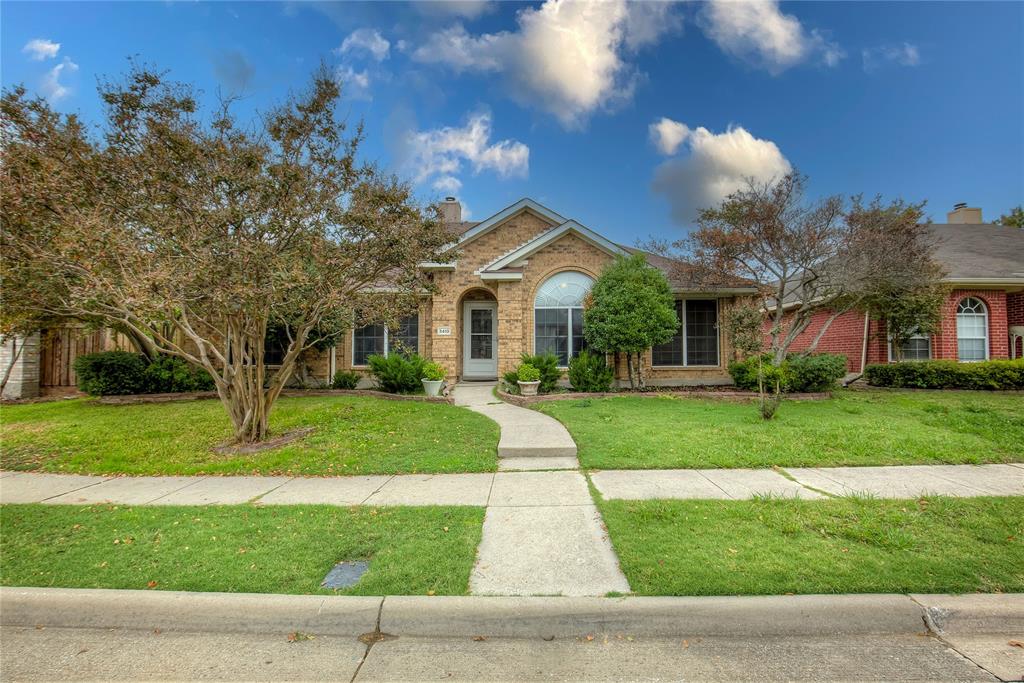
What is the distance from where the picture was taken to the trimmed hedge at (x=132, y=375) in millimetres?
11969

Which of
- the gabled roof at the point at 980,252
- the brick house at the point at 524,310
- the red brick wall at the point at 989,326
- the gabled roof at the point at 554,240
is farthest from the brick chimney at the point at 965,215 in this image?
the gabled roof at the point at 554,240

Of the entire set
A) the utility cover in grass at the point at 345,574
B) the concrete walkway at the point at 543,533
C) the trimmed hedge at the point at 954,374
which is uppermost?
the trimmed hedge at the point at 954,374

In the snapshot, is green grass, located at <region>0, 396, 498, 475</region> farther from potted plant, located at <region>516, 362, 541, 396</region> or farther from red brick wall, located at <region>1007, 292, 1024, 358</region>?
red brick wall, located at <region>1007, 292, 1024, 358</region>

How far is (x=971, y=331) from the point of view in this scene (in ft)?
47.5

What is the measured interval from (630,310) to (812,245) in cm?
469

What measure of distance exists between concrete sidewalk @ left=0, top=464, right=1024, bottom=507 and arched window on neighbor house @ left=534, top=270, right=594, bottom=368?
26.4ft

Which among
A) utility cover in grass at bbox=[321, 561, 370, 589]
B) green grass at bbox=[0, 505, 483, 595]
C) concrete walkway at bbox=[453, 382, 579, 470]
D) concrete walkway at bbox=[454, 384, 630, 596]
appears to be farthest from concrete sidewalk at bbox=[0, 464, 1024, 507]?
utility cover in grass at bbox=[321, 561, 370, 589]

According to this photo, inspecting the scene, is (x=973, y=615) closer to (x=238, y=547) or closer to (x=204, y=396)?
(x=238, y=547)

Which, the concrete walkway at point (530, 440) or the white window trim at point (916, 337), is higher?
the white window trim at point (916, 337)

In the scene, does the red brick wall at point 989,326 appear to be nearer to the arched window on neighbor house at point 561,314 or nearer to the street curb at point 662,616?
the arched window on neighbor house at point 561,314

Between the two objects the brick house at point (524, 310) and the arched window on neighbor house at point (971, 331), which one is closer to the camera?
the brick house at point (524, 310)

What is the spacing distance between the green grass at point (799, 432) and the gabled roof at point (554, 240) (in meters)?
4.83

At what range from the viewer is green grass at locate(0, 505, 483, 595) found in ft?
11.2

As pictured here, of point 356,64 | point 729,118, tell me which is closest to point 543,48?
point 356,64
